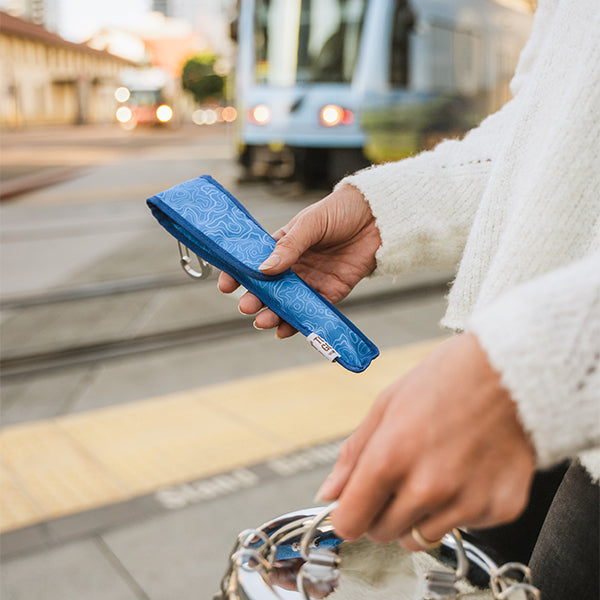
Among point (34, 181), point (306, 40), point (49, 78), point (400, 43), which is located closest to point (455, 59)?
point (400, 43)

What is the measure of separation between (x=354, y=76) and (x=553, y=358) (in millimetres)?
9348

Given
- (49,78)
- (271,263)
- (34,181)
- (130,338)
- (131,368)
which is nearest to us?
(271,263)

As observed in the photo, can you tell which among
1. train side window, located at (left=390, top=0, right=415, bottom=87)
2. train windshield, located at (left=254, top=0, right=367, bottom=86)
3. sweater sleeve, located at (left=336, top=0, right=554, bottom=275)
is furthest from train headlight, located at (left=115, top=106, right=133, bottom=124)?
sweater sleeve, located at (left=336, top=0, right=554, bottom=275)

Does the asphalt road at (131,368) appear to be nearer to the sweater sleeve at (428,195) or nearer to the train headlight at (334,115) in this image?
the sweater sleeve at (428,195)

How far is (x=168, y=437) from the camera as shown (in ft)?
10.3

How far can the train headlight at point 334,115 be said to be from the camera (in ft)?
31.9

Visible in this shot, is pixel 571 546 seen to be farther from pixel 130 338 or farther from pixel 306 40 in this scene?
pixel 306 40

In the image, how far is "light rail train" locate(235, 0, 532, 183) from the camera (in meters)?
9.34

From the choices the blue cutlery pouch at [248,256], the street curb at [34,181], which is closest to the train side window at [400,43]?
the street curb at [34,181]

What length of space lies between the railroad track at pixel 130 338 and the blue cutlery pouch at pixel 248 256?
3048 millimetres

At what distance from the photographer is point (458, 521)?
0.60 m

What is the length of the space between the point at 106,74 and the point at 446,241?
2463 inches

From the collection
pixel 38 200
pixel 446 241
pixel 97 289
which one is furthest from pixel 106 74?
pixel 446 241

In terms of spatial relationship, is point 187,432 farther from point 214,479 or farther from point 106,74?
point 106,74
